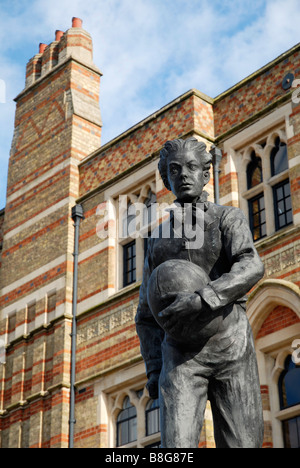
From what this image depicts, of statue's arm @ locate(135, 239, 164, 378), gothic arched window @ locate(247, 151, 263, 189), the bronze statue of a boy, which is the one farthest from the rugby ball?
gothic arched window @ locate(247, 151, 263, 189)

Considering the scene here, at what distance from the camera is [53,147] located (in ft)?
59.1

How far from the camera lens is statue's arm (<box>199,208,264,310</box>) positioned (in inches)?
147

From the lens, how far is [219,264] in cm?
415

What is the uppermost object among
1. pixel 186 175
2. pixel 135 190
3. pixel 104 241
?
pixel 135 190

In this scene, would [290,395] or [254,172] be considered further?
[254,172]

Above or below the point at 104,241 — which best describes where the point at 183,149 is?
below

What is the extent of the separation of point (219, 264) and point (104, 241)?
1165cm

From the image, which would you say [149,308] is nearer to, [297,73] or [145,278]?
[145,278]

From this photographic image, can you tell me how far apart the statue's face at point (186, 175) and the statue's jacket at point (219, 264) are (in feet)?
0.34

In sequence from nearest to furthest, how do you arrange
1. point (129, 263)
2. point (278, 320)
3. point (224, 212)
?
point (224, 212) → point (278, 320) → point (129, 263)

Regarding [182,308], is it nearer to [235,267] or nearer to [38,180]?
[235,267]

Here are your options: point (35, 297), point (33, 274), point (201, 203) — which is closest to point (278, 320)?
point (35, 297)

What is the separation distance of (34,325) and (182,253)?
41.7ft

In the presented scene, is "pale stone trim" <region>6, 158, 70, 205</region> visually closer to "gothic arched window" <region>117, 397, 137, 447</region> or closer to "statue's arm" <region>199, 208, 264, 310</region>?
"gothic arched window" <region>117, 397, 137, 447</region>
